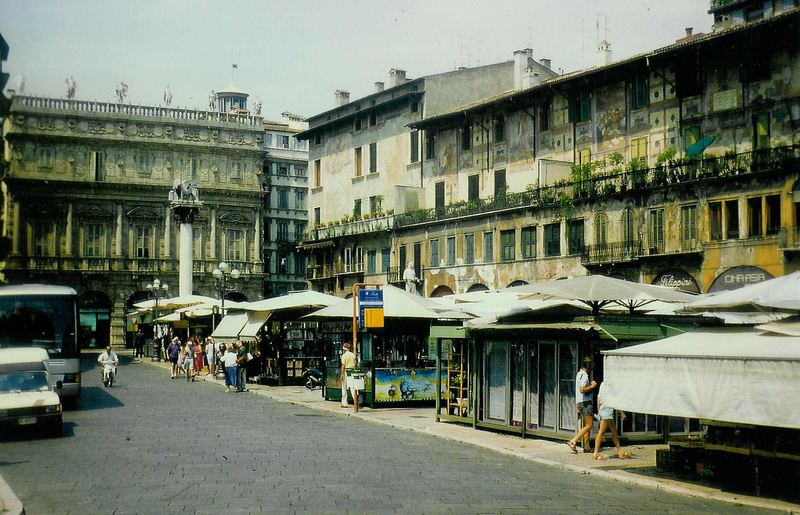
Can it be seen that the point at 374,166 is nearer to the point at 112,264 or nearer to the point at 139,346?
the point at 139,346

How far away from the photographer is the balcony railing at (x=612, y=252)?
40906 millimetres

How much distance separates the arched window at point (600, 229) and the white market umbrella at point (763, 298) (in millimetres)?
28650

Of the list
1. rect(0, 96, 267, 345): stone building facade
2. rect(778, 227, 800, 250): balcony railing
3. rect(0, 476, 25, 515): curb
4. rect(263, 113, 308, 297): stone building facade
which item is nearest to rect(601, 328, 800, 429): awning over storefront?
rect(0, 476, 25, 515): curb

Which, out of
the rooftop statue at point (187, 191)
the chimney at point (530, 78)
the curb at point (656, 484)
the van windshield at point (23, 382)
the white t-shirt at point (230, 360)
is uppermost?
the chimney at point (530, 78)

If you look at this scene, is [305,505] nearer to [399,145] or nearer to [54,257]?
[399,145]

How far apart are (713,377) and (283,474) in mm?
6474

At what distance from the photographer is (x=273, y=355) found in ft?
125

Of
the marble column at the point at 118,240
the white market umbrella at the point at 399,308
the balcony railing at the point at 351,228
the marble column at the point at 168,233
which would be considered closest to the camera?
the white market umbrella at the point at 399,308

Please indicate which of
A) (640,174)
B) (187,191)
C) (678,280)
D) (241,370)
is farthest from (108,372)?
(187,191)

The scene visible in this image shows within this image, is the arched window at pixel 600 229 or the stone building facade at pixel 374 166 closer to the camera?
the arched window at pixel 600 229

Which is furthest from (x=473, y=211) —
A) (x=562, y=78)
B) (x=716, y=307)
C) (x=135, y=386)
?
(x=716, y=307)

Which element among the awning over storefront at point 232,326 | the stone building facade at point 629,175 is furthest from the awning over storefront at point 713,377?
the awning over storefront at point 232,326

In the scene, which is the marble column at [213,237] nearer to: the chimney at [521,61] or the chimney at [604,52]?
the chimney at [521,61]

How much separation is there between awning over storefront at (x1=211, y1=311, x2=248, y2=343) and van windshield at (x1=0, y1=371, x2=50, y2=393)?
1568 centimetres
